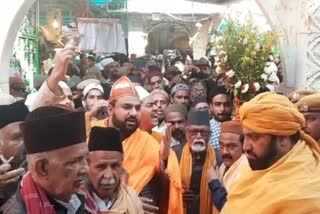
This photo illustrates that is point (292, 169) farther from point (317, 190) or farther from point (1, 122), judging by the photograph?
point (1, 122)

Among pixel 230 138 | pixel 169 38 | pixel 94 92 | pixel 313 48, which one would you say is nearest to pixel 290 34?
pixel 313 48

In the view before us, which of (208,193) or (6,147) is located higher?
(6,147)

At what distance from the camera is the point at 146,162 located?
4676mm

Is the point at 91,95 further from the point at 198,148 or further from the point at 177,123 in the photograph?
the point at 198,148

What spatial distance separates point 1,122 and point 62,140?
39.3 inches

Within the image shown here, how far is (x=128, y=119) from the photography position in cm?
480

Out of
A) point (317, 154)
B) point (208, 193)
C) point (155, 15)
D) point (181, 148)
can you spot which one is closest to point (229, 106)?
point (181, 148)

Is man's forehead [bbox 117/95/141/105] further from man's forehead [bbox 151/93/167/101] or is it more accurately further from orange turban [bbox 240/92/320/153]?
man's forehead [bbox 151/93/167/101]

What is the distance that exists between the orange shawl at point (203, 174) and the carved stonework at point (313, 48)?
98.8 inches

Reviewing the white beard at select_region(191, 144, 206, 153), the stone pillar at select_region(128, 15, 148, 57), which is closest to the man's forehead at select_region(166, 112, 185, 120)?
the white beard at select_region(191, 144, 206, 153)

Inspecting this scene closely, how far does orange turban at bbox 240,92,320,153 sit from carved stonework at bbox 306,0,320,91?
369cm

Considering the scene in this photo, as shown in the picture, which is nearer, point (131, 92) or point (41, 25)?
point (131, 92)

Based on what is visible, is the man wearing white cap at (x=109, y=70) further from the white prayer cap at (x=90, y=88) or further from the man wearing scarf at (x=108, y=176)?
the man wearing scarf at (x=108, y=176)

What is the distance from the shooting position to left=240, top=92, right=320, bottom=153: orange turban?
362 cm
